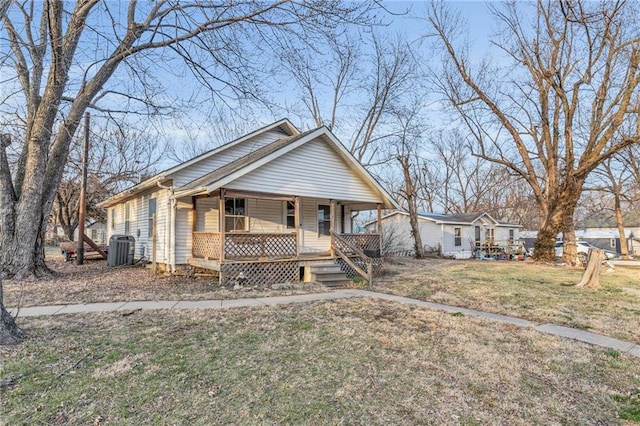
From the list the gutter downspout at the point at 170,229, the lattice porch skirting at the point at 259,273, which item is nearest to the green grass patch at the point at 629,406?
the lattice porch skirting at the point at 259,273

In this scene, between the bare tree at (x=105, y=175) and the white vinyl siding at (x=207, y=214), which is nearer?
the white vinyl siding at (x=207, y=214)

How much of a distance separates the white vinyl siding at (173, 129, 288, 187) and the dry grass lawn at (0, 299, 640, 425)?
6771 mm

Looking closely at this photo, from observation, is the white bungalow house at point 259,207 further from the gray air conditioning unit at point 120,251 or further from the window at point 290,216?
the gray air conditioning unit at point 120,251

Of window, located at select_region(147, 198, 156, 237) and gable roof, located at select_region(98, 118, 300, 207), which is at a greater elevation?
gable roof, located at select_region(98, 118, 300, 207)

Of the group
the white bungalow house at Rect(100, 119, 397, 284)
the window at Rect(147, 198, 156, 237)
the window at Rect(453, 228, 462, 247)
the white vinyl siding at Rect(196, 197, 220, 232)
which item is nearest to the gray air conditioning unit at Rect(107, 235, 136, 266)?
the white bungalow house at Rect(100, 119, 397, 284)

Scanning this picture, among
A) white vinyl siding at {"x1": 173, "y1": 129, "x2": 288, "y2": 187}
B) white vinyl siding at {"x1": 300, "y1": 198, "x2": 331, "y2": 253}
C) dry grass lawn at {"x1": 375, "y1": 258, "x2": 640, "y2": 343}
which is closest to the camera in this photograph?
dry grass lawn at {"x1": 375, "y1": 258, "x2": 640, "y2": 343}

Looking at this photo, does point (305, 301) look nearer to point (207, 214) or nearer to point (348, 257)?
point (348, 257)

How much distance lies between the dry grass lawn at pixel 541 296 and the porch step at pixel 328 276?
114 cm

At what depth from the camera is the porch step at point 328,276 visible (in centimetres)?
1160

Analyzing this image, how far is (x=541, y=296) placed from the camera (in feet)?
32.1

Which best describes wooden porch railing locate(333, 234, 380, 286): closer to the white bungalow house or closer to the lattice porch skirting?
the white bungalow house

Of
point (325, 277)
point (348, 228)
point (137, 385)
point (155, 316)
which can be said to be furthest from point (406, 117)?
point (137, 385)

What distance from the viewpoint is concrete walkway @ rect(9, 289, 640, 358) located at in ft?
19.3

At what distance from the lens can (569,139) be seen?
20.1 m
